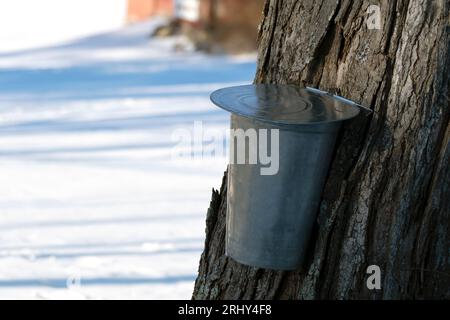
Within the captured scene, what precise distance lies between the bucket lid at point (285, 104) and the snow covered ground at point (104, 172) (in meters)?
1.90

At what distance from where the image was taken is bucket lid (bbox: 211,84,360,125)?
231cm

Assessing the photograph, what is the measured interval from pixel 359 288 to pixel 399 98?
0.54 m

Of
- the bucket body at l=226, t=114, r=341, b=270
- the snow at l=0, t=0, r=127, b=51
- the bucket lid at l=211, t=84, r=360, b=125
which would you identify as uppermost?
the bucket lid at l=211, t=84, r=360, b=125

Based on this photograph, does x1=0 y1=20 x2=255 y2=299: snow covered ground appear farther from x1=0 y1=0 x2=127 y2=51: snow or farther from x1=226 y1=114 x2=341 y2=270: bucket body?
x1=226 y1=114 x2=341 y2=270: bucket body

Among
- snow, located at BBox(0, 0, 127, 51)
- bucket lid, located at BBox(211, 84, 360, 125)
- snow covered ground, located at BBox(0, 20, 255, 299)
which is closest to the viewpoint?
bucket lid, located at BBox(211, 84, 360, 125)

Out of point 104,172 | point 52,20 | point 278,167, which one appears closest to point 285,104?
point 278,167

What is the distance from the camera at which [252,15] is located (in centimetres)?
1078

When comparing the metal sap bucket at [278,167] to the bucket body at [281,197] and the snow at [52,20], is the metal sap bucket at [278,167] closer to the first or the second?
the bucket body at [281,197]

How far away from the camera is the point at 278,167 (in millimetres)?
2338

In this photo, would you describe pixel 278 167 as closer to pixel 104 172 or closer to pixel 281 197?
pixel 281 197

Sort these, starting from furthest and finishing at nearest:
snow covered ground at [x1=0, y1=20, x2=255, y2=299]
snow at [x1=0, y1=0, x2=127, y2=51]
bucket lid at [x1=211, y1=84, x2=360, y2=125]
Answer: snow at [x1=0, y1=0, x2=127, y2=51] < snow covered ground at [x1=0, y1=20, x2=255, y2=299] < bucket lid at [x1=211, y1=84, x2=360, y2=125]

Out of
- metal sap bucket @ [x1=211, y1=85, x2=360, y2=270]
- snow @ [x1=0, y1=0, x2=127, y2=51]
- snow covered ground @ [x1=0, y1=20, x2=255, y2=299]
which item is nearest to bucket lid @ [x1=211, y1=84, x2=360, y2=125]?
metal sap bucket @ [x1=211, y1=85, x2=360, y2=270]
